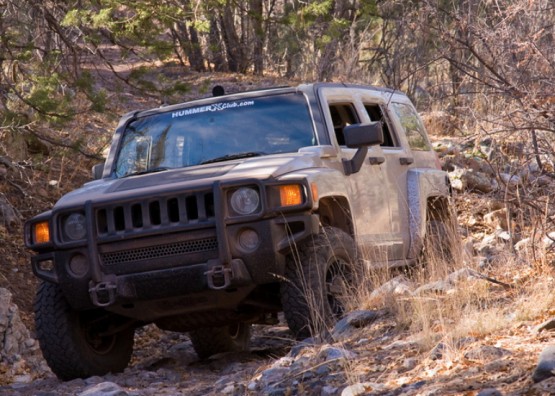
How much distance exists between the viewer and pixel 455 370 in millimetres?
4965

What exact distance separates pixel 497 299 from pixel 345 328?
3.07 ft

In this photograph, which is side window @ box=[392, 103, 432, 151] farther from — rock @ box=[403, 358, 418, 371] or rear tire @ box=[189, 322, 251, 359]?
rock @ box=[403, 358, 418, 371]

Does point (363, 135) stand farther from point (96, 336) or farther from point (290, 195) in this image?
point (96, 336)

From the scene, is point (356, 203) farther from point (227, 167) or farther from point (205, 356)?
point (205, 356)

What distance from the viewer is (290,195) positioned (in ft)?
21.5

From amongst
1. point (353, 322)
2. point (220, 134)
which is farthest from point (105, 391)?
point (220, 134)

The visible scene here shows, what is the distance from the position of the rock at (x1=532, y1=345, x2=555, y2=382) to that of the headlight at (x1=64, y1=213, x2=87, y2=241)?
3.32m

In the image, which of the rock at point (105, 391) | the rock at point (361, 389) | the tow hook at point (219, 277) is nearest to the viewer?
the rock at point (361, 389)

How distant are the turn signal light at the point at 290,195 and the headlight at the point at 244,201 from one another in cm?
15

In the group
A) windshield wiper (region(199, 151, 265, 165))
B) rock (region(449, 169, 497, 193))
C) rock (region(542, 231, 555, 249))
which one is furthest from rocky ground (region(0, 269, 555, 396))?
rock (region(449, 169, 497, 193))

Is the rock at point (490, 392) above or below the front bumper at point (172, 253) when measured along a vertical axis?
below

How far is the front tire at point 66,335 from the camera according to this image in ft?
22.9

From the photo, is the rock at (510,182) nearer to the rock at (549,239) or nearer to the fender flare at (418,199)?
the rock at (549,239)

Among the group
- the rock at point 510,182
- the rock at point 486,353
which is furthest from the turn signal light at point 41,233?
the rock at point 486,353
